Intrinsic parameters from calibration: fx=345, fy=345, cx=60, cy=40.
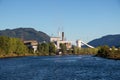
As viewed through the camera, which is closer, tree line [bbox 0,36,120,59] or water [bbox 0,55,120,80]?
water [bbox 0,55,120,80]

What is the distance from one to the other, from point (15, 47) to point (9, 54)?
3574 millimetres

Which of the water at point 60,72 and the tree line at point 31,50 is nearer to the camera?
the water at point 60,72

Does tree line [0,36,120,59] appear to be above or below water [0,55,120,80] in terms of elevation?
above

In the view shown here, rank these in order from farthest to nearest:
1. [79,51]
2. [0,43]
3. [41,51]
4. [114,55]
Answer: [79,51] → [41,51] → [0,43] → [114,55]

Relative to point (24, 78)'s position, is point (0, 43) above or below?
above

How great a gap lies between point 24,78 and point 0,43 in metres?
78.5

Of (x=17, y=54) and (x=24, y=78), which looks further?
(x=17, y=54)

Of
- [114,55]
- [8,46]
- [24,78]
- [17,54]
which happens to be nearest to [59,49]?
[17,54]

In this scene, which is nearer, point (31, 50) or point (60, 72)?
point (60, 72)

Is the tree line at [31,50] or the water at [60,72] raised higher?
the tree line at [31,50]

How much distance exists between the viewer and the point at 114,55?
93.3 m

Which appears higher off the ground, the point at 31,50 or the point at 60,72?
the point at 31,50

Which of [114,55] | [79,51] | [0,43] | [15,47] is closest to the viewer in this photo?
[114,55]

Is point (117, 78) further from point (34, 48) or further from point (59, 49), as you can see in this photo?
point (59, 49)
